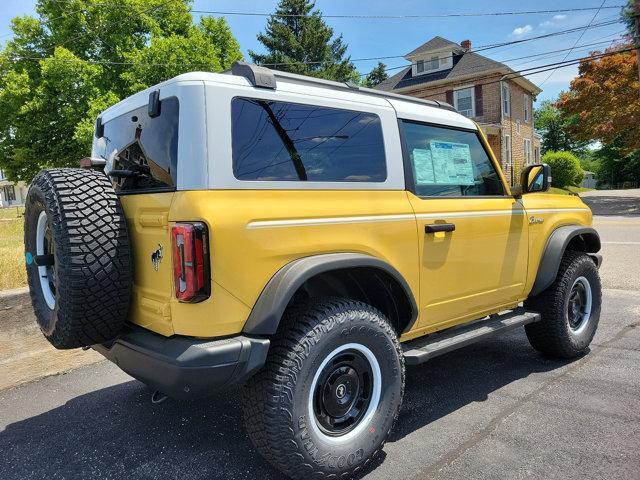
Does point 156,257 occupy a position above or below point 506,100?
below

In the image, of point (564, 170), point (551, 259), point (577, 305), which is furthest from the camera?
point (564, 170)

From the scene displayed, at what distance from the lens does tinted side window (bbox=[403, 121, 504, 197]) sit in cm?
324

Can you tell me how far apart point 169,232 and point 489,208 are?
7.56ft

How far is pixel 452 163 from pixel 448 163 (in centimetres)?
5

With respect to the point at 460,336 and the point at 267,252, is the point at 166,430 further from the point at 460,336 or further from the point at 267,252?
the point at 460,336

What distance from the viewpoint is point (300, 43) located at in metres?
34.7

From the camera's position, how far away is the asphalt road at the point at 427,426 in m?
2.71

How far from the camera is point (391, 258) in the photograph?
9.32 feet

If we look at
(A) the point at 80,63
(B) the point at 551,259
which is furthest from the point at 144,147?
(A) the point at 80,63

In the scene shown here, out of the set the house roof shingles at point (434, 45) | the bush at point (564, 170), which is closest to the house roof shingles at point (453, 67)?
the house roof shingles at point (434, 45)

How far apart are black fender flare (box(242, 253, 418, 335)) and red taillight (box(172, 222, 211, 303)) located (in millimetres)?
257

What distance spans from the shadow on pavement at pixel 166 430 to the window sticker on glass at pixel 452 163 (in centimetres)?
157

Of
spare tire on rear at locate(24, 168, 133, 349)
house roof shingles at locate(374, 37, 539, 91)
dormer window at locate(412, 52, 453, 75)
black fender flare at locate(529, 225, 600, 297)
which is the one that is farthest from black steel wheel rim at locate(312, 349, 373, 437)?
dormer window at locate(412, 52, 453, 75)

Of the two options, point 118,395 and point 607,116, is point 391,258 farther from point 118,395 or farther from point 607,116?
point 607,116
